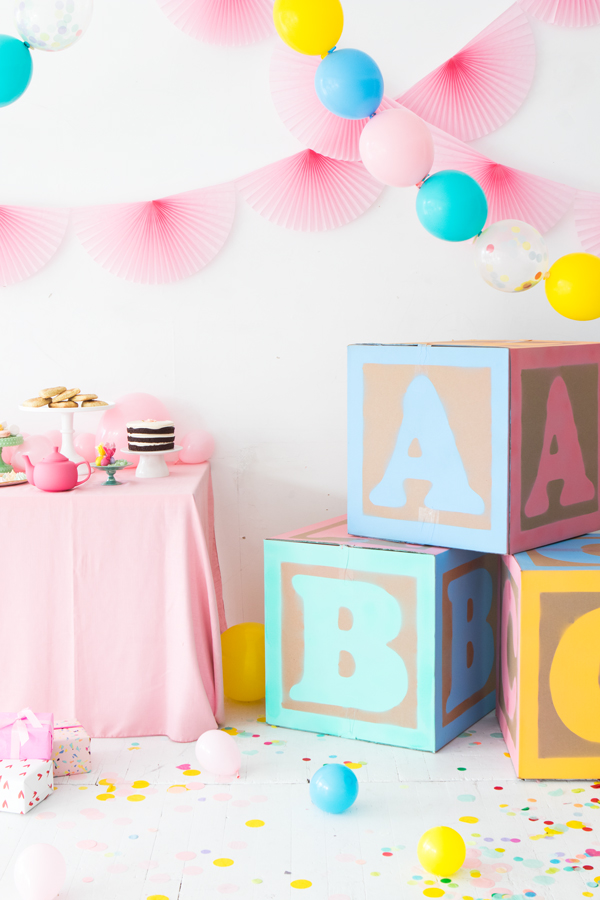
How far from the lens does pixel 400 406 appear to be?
6.34 ft

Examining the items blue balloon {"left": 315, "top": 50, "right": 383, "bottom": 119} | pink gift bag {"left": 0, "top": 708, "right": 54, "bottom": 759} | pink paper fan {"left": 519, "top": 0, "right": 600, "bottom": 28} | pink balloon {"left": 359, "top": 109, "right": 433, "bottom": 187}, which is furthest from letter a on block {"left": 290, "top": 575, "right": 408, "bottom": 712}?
pink paper fan {"left": 519, "top": 0, "right": 600, "bottom": 28}

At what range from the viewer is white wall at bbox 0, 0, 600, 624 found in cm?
234

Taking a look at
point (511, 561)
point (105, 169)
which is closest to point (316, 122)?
point (105, 169)

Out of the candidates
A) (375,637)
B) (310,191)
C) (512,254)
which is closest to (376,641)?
(375,637)

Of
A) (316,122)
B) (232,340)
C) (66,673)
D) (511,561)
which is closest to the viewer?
(511,561)

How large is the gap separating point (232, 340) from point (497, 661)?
1.13 m

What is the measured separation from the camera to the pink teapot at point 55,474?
1.99m

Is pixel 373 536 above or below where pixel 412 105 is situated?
below

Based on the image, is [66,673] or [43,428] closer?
[66,673]

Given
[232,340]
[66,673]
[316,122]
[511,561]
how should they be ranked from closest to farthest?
[511,561], [66,673], [316,122], [232,340]

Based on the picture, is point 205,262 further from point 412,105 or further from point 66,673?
point 66,673

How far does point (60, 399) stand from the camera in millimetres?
2209

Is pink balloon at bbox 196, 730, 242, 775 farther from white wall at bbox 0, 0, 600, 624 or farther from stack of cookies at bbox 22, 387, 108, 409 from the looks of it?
stack of cookies at bbox 22, 387, 108, 409

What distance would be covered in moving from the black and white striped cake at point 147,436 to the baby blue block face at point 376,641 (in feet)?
1.26
